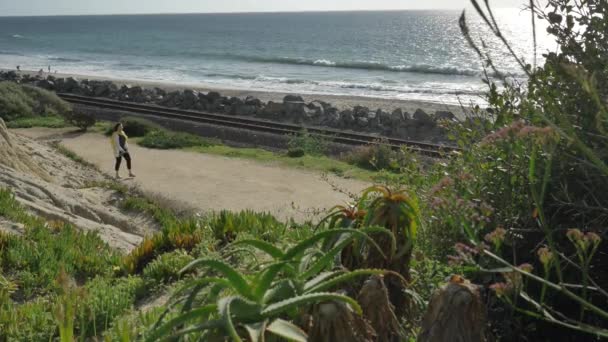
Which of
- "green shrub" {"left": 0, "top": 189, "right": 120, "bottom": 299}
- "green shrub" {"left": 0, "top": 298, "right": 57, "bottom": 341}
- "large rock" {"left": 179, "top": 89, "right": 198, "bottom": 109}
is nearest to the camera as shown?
"green shrub" {"left": 0, "top": 298, "right": 57, "bottom": 341}

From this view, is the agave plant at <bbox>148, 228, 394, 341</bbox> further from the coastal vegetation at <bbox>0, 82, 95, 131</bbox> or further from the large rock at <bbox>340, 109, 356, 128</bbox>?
the large rock at <bbox>340, 109, 356, 128</bbox>

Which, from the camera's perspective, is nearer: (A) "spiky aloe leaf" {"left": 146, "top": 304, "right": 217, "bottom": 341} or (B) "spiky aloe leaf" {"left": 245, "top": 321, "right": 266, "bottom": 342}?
(B) "spiky aloe leaf" {"left": 245, "top": 321, "right": 266, "bottom": 342}

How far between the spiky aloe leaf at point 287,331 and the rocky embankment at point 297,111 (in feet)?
71.5

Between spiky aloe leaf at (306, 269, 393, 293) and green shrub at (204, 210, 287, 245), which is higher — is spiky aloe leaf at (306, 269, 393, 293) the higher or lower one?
the higher one

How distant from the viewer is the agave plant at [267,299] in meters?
1.95

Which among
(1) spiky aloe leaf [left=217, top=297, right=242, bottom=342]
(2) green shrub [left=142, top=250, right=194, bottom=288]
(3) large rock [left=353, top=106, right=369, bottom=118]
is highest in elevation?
(1) spiky aloe leaf [left=217, top=297, right=242, bottom=342]

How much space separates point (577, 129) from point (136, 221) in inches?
428

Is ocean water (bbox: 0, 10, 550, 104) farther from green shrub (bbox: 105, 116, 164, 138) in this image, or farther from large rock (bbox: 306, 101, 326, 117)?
green shrub (bbox: 105, 116, 164, 138)

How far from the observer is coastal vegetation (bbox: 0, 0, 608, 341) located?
1989mm

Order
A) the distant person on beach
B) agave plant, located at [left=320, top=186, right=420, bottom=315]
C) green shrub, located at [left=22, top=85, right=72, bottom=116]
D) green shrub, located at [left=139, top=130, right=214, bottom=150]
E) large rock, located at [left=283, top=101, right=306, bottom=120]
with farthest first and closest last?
1. large rock, located at [left=283, top=101, right=306, bottom=120]
2. green shrub, located at [left=22, top=85, right=72, bottom=116]
3. green shrub, located at [left=139, top=130, right=214, bottom=150]
4. the distant person on beach
5. agave plant, located at [left=320, top=186, right=420, bottom=315]

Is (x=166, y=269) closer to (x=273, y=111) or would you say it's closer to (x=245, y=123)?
(x=245, y=123)

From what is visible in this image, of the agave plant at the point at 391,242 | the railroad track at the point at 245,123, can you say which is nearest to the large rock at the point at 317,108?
the railroad track at the point at 245,123

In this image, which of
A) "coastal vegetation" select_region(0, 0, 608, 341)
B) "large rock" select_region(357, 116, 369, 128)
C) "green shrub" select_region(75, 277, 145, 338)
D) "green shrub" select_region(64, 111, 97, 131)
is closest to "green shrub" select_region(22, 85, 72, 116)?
"green shrub" select_region(64, 111, 97, 131)

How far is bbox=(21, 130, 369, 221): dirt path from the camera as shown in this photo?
15078 mm
